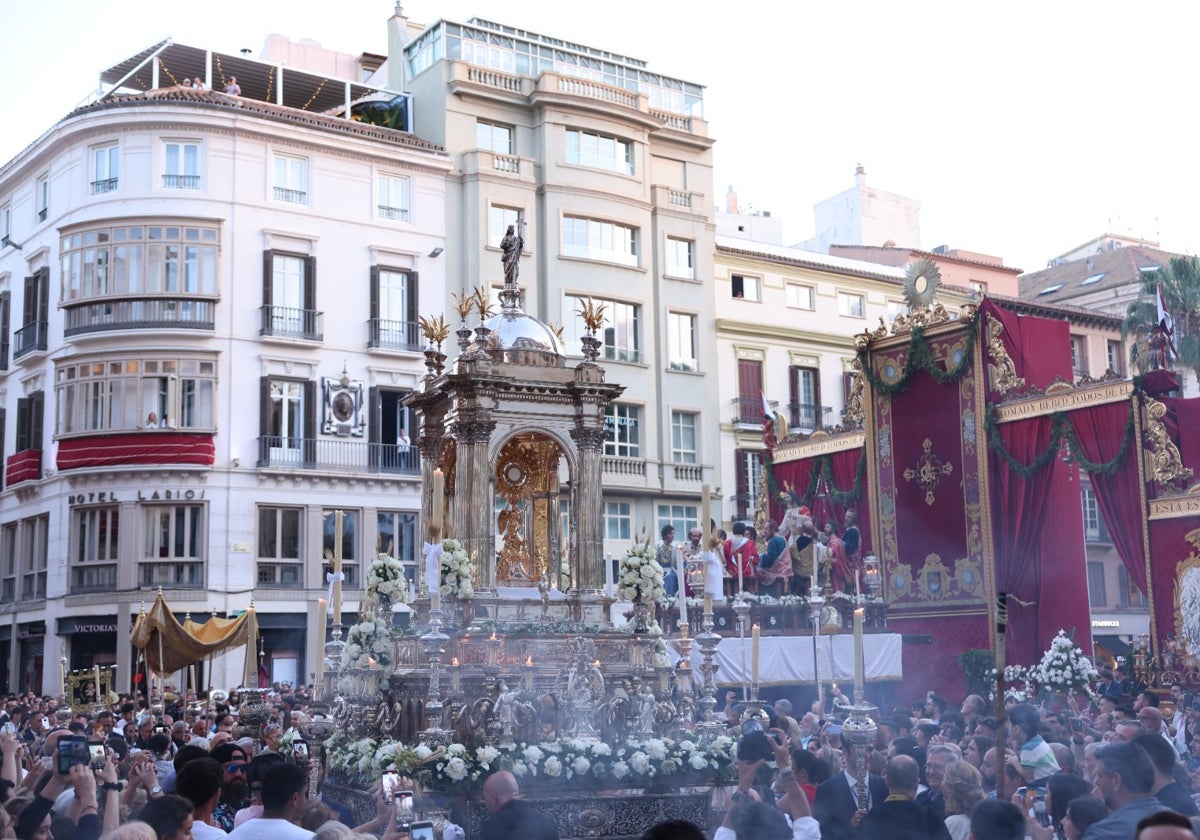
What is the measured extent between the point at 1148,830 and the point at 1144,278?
4204 cm

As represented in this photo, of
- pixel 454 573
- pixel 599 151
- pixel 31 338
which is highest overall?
pixel 599 151

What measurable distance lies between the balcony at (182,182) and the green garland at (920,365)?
2042 cm

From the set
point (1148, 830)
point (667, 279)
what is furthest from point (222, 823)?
point (667, 279)

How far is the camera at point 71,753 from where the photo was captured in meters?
8.15

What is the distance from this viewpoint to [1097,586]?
169 ft

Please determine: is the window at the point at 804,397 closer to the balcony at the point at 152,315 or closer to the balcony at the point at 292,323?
the balcony at the point at 292,323

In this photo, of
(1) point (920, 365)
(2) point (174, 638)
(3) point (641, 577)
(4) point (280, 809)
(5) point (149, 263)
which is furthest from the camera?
(5) point (149, 263)

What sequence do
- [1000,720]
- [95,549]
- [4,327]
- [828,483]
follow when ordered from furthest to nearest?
[4,327], [95,549], [828,483], [1000,720]

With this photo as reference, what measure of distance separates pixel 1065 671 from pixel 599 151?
89.6ft

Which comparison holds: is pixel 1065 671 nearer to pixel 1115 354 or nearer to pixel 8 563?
pixel 8 563

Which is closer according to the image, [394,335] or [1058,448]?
[1058,448]

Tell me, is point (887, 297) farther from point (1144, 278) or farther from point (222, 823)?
point (222, 823)

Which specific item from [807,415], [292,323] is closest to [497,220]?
[292,323]

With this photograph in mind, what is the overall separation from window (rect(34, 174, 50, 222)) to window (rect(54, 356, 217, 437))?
21.4ft
